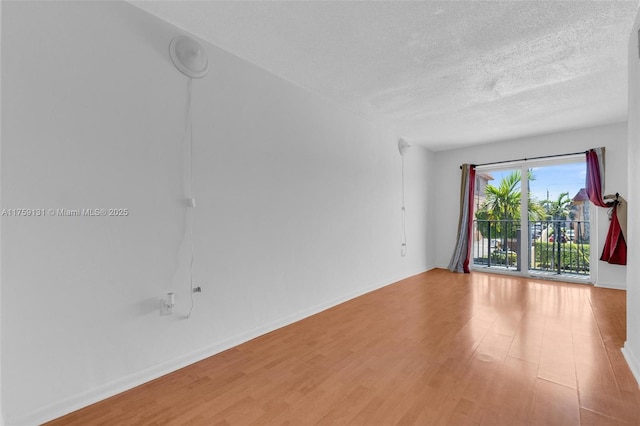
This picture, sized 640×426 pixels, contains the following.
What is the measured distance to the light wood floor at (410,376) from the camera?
5.41ft

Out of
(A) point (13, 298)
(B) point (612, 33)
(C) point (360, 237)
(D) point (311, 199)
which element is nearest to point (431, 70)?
(B) point (612, 33)

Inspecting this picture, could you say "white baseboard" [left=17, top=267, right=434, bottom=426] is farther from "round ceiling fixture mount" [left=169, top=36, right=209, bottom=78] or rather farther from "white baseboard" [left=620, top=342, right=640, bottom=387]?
Result: "white baseboard" [left=620, top=342, right=640, bottom=387]

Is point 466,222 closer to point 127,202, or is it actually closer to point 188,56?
point 188,56

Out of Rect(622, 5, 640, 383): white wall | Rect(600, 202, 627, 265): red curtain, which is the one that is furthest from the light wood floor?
Rect(600, 202, 627, 265): red curtain

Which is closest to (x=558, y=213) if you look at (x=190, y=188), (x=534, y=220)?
(x=534, y=220)

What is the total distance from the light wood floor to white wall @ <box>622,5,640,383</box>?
17cm

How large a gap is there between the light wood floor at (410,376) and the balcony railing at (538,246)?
83.0 inches

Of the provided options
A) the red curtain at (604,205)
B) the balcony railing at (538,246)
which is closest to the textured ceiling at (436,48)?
the red curtain at (604,205)

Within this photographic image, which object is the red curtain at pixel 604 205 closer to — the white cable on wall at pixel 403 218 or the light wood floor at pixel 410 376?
the light wood floor at pixel 410 376

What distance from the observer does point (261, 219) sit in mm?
2785

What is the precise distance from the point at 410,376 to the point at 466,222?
4.38 meters

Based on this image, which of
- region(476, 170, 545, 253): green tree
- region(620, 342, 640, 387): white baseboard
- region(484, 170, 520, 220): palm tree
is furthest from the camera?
region(484, 170, 520, 220): palm tree

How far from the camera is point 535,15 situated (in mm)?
2057

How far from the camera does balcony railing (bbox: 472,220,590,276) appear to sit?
5.02 m
